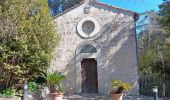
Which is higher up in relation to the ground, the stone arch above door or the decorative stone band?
the decorative stone band

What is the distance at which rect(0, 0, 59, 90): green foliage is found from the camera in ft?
47.4

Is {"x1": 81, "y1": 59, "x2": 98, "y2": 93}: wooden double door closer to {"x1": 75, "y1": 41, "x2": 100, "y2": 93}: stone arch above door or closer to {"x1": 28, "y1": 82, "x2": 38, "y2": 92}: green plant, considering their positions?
{"x1": 75, "y1": 41, "x2": 100, "y2": 93}: stone arch above door

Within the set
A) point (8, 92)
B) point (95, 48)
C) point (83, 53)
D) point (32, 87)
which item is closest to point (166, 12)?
point (95, 48)

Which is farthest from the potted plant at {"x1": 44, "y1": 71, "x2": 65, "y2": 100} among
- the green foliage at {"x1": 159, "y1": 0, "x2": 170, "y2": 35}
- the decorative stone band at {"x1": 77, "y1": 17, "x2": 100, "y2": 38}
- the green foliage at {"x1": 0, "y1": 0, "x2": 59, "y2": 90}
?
the green foliage at {"x1": 159, "y1": 0, "x2": 170, "y2": 35}

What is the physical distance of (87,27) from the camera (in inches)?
814

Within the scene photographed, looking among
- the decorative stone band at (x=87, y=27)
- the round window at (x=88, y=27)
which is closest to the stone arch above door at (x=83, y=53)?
the decorative stone band at (x=87, y=27)

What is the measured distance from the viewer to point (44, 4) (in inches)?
660

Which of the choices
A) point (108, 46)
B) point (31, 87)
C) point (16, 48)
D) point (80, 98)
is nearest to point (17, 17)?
point (16, 48)

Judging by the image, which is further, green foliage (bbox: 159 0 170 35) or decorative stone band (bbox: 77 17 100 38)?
decorative stone band (bbox: 77 17 100 38)

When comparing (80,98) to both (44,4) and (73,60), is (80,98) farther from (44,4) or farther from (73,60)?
(44,4)

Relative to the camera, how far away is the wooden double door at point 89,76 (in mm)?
20172

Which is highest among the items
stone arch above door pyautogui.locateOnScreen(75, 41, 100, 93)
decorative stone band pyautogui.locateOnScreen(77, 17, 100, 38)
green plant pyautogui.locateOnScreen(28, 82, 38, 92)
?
decorative stone band pyautogui.locateOnScreen(77, 17, 100, 38)

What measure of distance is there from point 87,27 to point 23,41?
7.04m

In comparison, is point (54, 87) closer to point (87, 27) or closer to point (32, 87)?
point (32, 87)
